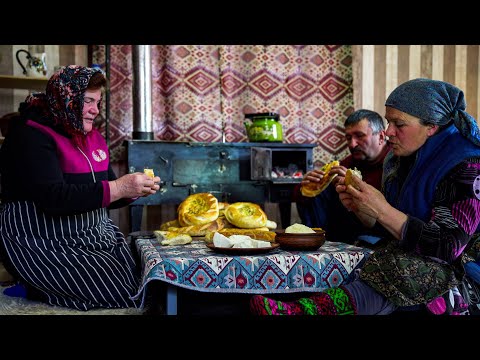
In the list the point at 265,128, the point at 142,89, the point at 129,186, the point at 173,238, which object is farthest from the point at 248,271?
the point at 142,89

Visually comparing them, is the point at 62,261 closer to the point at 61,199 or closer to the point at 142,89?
the point at 61,199

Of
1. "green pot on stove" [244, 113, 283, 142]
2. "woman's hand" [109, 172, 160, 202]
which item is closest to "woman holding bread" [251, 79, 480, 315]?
"woman's hand" [109, 172, 160, 202]

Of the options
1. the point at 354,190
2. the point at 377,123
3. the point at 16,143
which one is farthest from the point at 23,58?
the point at 354,190

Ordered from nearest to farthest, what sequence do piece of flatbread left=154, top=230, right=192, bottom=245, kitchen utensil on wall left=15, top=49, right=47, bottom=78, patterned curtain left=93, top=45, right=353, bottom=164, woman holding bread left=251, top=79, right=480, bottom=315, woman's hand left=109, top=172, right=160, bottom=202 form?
1. woman holding bread left=251, top=79, right=480, bottom=315
2. piece of flatbread left=154, top=230, right=192, bottom=245
3. woman's hand left=109, top=172, right=160, bottom=202
4. kitchen utensil on wall left=15, top=49, right=47, bottom=78
5. patterned curtain left=93, top=45, right=353, bottom=164

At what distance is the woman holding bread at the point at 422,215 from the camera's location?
2029 mm

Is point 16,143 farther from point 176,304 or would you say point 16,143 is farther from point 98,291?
point 176,304

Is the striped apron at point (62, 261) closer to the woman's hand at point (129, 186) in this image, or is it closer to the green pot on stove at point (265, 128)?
the woman's hand at point (129, 186)

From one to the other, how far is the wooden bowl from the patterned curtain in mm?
3223

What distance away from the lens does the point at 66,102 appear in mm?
2664

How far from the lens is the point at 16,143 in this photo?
8.57ft

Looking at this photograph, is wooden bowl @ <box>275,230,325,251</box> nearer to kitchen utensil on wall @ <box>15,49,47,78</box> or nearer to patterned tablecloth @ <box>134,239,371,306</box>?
patterned tablecloth @ <box>134,239,371,306</box>

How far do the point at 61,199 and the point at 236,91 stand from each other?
3.33m

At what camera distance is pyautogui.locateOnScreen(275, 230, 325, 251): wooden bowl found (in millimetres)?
2307

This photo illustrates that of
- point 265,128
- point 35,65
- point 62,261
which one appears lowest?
point 62,261
